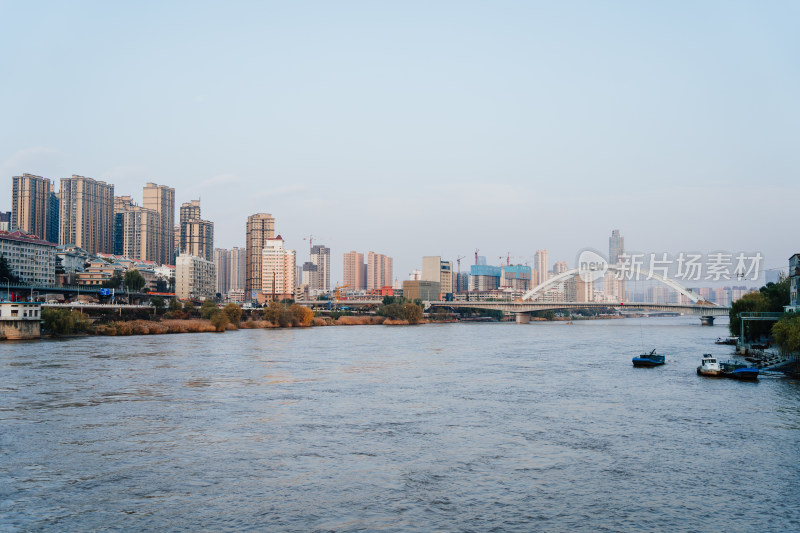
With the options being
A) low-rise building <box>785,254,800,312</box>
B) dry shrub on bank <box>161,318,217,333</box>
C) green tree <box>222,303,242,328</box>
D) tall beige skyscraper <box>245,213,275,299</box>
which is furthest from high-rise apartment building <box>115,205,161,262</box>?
low-rise building <box>785,254,800,312</box>

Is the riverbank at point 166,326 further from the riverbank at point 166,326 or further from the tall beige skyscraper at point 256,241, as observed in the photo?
the tall beige skyscraper at point 256,241

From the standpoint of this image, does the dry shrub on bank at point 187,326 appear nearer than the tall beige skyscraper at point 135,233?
Yes

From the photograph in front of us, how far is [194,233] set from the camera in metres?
172

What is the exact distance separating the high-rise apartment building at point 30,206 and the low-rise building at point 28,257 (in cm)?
5713

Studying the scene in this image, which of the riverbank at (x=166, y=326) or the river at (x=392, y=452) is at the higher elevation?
the riverbank at (x=166, y=326)

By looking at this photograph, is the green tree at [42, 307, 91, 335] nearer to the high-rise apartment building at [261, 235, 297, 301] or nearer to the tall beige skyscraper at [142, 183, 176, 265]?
the high-rise apartment building at [261, 235, 297, 301]

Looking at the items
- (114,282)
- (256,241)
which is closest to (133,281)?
(114,282)

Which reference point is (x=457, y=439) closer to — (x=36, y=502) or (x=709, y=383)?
(x=36, y=502)

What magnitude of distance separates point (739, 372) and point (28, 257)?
313 feet

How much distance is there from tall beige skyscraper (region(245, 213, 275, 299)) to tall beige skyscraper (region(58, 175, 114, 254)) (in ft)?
117

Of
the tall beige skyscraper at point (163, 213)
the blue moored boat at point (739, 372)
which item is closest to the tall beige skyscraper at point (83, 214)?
the tall beige skyscraper at point (163, 213)

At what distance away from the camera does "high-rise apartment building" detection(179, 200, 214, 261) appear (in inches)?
6747

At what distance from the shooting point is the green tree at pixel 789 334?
28.0 m

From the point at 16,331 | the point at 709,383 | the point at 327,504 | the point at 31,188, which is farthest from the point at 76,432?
the point at 31,188
